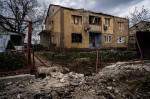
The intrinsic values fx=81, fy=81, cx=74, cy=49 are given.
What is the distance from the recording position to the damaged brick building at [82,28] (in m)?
11.9

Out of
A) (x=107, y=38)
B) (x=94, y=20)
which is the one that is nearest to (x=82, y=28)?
(x=94, y=20)

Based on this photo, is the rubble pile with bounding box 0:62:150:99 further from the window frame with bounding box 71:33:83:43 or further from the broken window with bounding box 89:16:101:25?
the broken window with bounding box 89:16:101:25

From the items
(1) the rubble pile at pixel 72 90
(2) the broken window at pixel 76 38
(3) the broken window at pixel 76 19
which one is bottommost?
(1) the rubble pile at pixel 72 90

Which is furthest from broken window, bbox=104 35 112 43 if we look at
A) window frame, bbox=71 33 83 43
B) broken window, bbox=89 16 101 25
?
window frame, bbox=71 33 83 43

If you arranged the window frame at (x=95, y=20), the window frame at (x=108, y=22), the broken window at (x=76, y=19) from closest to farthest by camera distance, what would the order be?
the broken window at (x=76, y=19) → the window frame at (x=95, y=20) → the window frame at (x=108, y=22)

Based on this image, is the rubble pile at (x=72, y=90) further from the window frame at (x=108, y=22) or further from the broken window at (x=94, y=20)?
the window frame at (x=108, y=22)

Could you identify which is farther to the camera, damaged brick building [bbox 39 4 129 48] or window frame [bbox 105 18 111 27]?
window frame [bbox 105 18 111 27]

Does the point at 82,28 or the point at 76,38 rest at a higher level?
the point at 82,28

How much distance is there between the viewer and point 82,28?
13117 millimetres

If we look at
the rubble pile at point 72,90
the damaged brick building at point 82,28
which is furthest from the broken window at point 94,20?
the rubble pile at point 72,90

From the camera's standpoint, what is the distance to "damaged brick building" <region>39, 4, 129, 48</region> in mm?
11867

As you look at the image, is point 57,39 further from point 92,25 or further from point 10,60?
point 10,60

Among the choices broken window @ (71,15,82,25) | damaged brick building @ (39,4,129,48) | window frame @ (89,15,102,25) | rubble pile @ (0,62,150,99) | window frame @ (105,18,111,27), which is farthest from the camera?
window frame @ (105,18,111,27)

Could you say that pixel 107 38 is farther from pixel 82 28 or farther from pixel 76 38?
pixel 76 38
